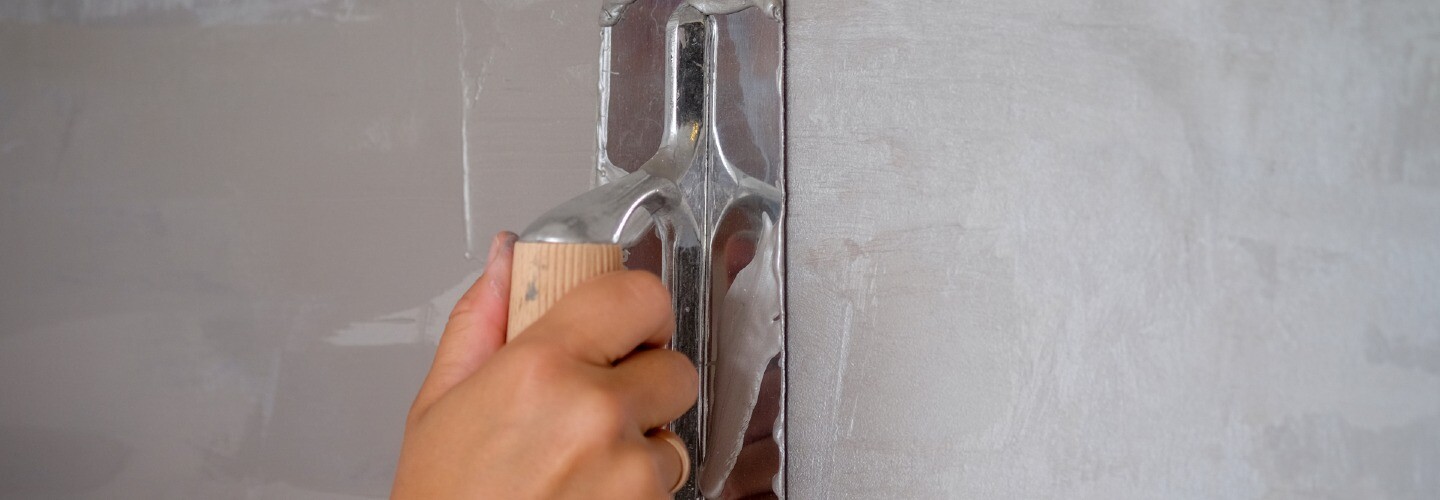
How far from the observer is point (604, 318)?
0.42 meters

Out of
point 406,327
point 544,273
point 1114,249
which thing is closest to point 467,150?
point 406,327

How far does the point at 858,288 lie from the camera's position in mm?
552

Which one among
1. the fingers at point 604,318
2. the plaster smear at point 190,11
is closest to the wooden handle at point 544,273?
the fingers at point 604,318

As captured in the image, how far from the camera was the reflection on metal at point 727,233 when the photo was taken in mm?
538

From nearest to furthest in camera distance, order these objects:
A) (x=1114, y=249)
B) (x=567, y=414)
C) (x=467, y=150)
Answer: (x=567, y=414), (x=1114, y=249), (x=467, y=150)

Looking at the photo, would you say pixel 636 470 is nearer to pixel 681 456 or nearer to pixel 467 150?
pixel 681 456

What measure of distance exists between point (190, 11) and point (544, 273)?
1.59 ft

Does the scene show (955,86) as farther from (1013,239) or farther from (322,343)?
(322,343)

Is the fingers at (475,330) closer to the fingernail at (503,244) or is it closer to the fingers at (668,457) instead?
the fingernail at (503,244)

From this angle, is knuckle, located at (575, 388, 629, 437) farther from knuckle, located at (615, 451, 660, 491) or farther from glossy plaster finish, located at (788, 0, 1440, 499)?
glossy plaster finish, located at (788, 0, 1440, 499)

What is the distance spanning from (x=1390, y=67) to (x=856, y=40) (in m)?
0.29

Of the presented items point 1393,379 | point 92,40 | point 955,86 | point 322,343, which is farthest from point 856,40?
point 92,40

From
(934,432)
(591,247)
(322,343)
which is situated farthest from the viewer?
(322,343)

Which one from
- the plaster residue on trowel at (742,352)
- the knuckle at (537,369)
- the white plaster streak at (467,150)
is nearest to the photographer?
the knuckle at (537,369)
